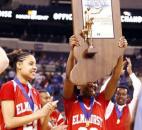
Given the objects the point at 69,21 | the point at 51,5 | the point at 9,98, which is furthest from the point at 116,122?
the point at 51,5

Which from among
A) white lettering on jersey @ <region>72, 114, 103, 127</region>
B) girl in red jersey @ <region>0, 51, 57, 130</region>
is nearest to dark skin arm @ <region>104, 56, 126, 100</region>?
white lettering on jersey @ <region>72, 114, 103, 127</region>

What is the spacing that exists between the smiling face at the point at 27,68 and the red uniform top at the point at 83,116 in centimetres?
48

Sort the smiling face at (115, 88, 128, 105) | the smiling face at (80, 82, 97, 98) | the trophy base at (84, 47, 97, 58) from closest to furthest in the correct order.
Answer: the trophy base at (84, 47, 97, 58) → the smiling face at (80, 82, 97, 98) → the smiling face at (115, 88, 128, 105)

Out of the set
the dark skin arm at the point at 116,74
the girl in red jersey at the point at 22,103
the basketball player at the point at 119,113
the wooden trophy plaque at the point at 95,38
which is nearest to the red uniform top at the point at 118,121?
the basketball player at the point at 119,113

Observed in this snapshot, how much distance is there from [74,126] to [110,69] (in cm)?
52

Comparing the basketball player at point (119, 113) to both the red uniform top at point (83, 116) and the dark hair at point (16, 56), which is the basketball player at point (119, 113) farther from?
the dark hair at point (16, 56)

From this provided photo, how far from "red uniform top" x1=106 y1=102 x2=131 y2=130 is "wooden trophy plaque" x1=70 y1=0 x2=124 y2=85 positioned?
1.11 metres

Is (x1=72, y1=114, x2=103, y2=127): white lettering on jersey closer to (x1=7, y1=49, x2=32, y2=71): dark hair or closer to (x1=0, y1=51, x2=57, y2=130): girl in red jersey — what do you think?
(x1=0, y1=51, x2=57, y2=130): girl in red jersey

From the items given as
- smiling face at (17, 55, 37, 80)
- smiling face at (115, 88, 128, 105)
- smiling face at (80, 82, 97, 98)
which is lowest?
smiling face at (115, 88, 128, 105)

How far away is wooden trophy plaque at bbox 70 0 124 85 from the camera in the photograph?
3.37 m

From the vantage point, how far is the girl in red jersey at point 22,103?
311cm

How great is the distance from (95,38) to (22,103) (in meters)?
0.68

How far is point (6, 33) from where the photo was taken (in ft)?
51.6

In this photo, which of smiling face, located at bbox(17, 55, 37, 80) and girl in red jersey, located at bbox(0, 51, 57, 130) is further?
smiling face, located at bbox(17, 55, 37, 80)
